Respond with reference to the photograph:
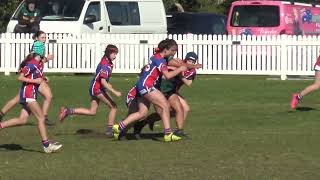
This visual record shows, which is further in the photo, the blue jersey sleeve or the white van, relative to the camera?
the white van

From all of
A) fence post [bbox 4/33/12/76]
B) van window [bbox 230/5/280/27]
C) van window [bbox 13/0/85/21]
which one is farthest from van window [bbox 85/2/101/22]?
van window [bbox 230/5/280/27]

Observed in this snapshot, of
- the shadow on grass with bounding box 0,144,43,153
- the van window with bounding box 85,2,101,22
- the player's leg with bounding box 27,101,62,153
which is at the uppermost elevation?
the van window with bounding box 85,2,101,22

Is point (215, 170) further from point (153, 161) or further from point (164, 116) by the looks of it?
point (164, 116)

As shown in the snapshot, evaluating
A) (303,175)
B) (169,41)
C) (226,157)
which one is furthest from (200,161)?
(169,41)

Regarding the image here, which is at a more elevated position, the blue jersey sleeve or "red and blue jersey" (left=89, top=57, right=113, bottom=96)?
the blue jersey sleeve

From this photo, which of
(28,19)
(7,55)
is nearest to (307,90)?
(7,55)

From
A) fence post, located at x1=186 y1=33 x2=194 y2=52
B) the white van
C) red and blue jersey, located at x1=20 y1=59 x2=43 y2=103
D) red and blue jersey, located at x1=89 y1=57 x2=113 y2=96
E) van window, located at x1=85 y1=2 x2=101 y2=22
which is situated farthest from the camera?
van window, located at x1=85 y1=2 x2=101 y2=22

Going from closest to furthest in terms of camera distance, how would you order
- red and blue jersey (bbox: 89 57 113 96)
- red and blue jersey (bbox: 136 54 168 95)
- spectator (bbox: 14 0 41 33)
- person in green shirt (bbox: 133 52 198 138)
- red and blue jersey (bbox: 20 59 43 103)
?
red and blue jersey (bbox: 20 59 43 103) < red and blue jersey (bbox: 136 54 168 95) < person in green shirt (bbox: 133 52 198 138) < red and blue jersey (bbox: 89 57 113 96) < spectator (bbox: 14 0 41 33)

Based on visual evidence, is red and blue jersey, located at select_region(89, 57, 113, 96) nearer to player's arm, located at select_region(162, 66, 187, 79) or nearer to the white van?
player's arm, located at select_region(162, 66, 187, 79)

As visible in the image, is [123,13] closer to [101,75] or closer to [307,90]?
[307,90]

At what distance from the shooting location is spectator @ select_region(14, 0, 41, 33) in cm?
2819

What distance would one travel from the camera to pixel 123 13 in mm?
30391

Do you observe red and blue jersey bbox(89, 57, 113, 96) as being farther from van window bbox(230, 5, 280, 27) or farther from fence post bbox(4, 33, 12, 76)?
van window bbox(230, 5, 280, 27)

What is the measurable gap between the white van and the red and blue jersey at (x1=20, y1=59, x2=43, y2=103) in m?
14.5
